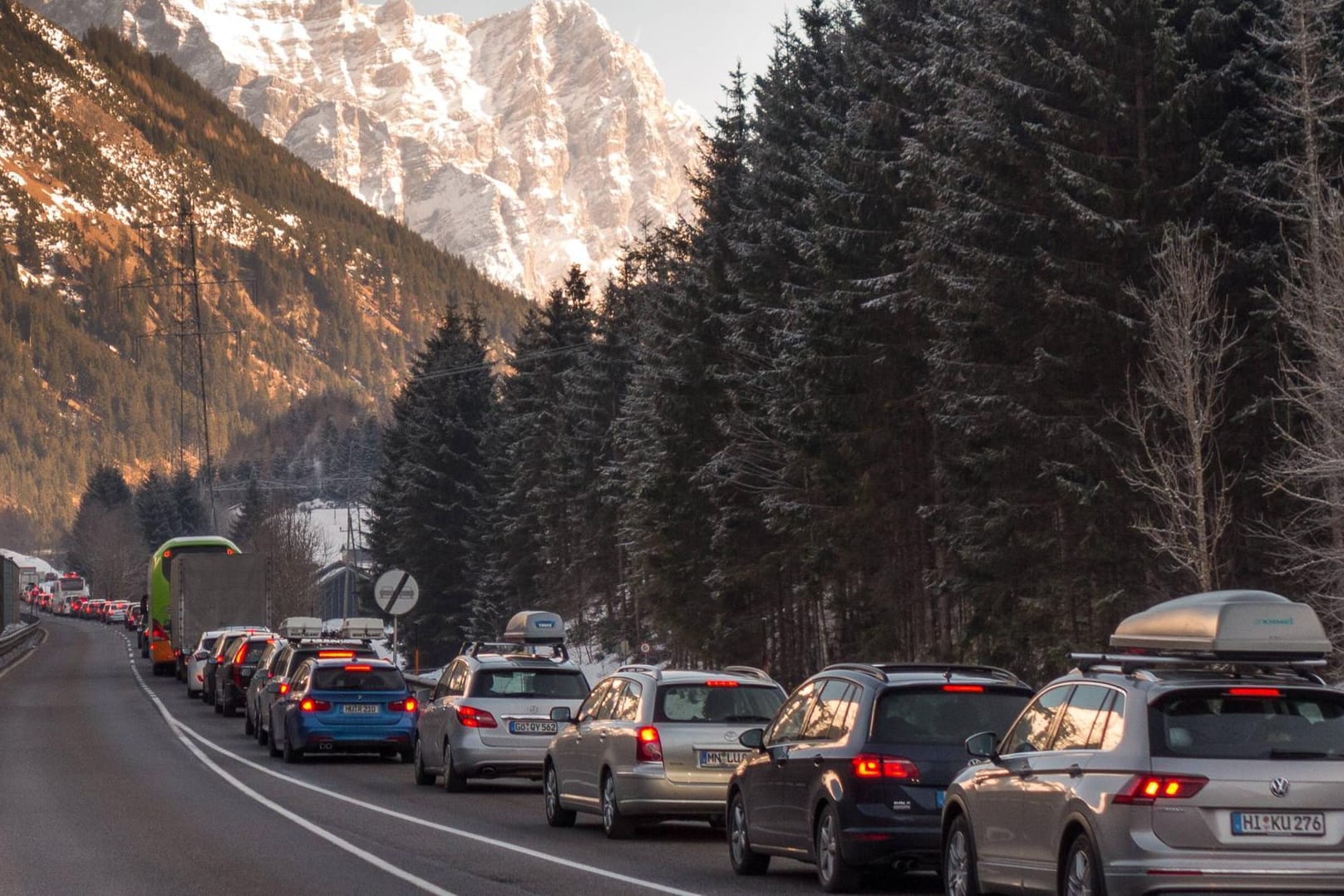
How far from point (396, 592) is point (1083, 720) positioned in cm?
2819

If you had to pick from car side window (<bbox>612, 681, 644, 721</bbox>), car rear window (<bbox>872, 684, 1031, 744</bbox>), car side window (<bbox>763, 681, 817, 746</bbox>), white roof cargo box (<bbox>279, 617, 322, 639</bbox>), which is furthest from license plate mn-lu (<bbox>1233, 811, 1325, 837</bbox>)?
white roof cargo box (<bbox>279, 617, 322, 639</bbox>)

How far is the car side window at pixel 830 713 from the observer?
13.5 m

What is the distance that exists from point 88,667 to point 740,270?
3590 centimetres

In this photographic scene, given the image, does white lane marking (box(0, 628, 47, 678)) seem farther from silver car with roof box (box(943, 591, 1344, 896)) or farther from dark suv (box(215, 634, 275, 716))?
silver car with roof box (box(943, 591, 1344, 896))

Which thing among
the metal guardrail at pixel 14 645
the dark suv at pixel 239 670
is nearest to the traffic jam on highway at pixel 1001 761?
the dark suv at pixel 239 670

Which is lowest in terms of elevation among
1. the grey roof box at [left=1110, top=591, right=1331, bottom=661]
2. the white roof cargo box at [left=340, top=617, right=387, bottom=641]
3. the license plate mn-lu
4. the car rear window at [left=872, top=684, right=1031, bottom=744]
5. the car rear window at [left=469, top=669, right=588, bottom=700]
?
the license plate mn-lu

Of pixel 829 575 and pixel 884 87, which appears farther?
pixel 829 575

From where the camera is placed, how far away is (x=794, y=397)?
38125 mm

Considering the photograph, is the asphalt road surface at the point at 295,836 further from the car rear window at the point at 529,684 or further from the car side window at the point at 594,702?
the car rear window at the point at 529,684

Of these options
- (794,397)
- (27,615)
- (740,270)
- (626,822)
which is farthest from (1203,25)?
(27,615)

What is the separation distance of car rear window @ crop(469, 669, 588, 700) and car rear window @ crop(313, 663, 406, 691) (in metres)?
5.38

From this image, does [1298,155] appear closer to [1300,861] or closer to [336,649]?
[336,649]

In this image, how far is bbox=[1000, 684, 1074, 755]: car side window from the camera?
11.0m

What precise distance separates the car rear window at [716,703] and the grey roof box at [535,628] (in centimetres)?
2016
